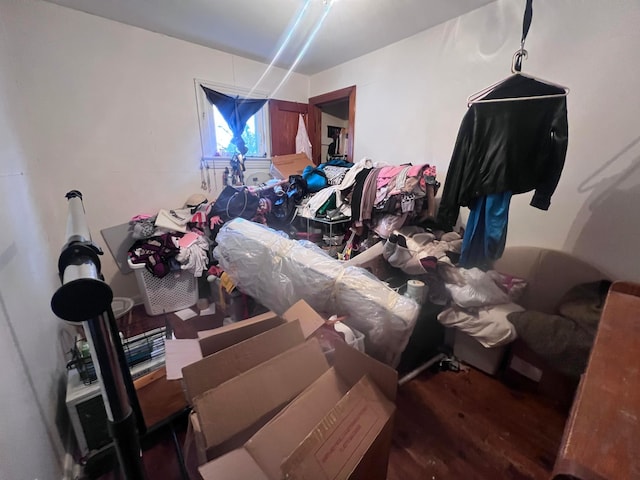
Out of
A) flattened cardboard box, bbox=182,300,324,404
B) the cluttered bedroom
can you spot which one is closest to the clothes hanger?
the cluttered bedroom

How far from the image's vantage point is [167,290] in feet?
7.73

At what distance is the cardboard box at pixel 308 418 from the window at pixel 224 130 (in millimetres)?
2725

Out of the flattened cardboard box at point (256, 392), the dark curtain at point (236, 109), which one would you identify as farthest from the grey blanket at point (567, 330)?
the dark curtain at point (236, 109)

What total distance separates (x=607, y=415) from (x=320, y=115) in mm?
3916

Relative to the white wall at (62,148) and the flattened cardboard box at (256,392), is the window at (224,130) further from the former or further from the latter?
the flattened cardboard box at (256,392)

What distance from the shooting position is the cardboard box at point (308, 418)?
2.23 ft

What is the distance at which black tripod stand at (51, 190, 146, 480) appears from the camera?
328 mm

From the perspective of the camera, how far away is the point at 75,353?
1256 millimetres

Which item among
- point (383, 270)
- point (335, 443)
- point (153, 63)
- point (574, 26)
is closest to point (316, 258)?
point (383, 270)

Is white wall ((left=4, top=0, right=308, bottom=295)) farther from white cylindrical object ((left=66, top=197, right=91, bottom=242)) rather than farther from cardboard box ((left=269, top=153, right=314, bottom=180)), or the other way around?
white cylindrical object ((left=66, top=197, right=91, bottom=242))

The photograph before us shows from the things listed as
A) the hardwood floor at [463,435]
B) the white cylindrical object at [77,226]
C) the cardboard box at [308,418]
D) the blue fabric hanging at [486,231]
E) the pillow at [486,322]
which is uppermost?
the white cylindrical object at [77,226]

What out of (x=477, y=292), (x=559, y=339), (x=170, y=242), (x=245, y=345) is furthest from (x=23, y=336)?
(x=559, y=339)

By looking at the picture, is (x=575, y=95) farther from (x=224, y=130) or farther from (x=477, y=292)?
(x=224, y=130)

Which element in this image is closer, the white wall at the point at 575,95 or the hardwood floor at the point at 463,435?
the hardwood floor at the point at 463,435
